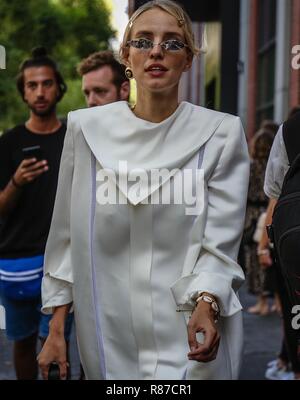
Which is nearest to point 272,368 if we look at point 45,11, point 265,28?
point 265,28

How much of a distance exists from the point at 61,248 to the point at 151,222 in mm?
362

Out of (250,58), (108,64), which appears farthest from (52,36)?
(108,64)

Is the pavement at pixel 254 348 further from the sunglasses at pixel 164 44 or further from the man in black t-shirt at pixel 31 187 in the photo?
the sunglasses at pixel 164 44

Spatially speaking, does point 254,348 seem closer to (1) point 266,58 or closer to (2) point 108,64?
(2) point 108,64

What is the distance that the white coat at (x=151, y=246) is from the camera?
2656 mm

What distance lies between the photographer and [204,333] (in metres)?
2.48

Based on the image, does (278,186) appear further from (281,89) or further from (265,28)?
(265,28)

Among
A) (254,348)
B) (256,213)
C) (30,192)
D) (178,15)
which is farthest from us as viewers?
(256,213)

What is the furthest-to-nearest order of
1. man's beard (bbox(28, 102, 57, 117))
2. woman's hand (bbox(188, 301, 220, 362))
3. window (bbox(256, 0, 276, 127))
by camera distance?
window (bbox(256, 0, 276, 127))
man's beard (bbox(28, 102, 57, 117))
woman's hand (bbox(188, 301, 220, 362))

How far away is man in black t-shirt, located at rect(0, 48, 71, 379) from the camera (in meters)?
4.59

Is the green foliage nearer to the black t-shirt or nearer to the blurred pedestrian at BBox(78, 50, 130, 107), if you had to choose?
the black t-shirt

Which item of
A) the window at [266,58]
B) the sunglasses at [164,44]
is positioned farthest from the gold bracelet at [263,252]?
the window at [266,58]

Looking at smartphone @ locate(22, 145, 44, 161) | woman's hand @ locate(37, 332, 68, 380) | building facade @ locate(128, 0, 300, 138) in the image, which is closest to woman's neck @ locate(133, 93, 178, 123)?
building facade @ locate(128, 0, 300, 138)

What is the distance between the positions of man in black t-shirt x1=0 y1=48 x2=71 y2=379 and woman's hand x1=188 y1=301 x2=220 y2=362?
2.15 m
